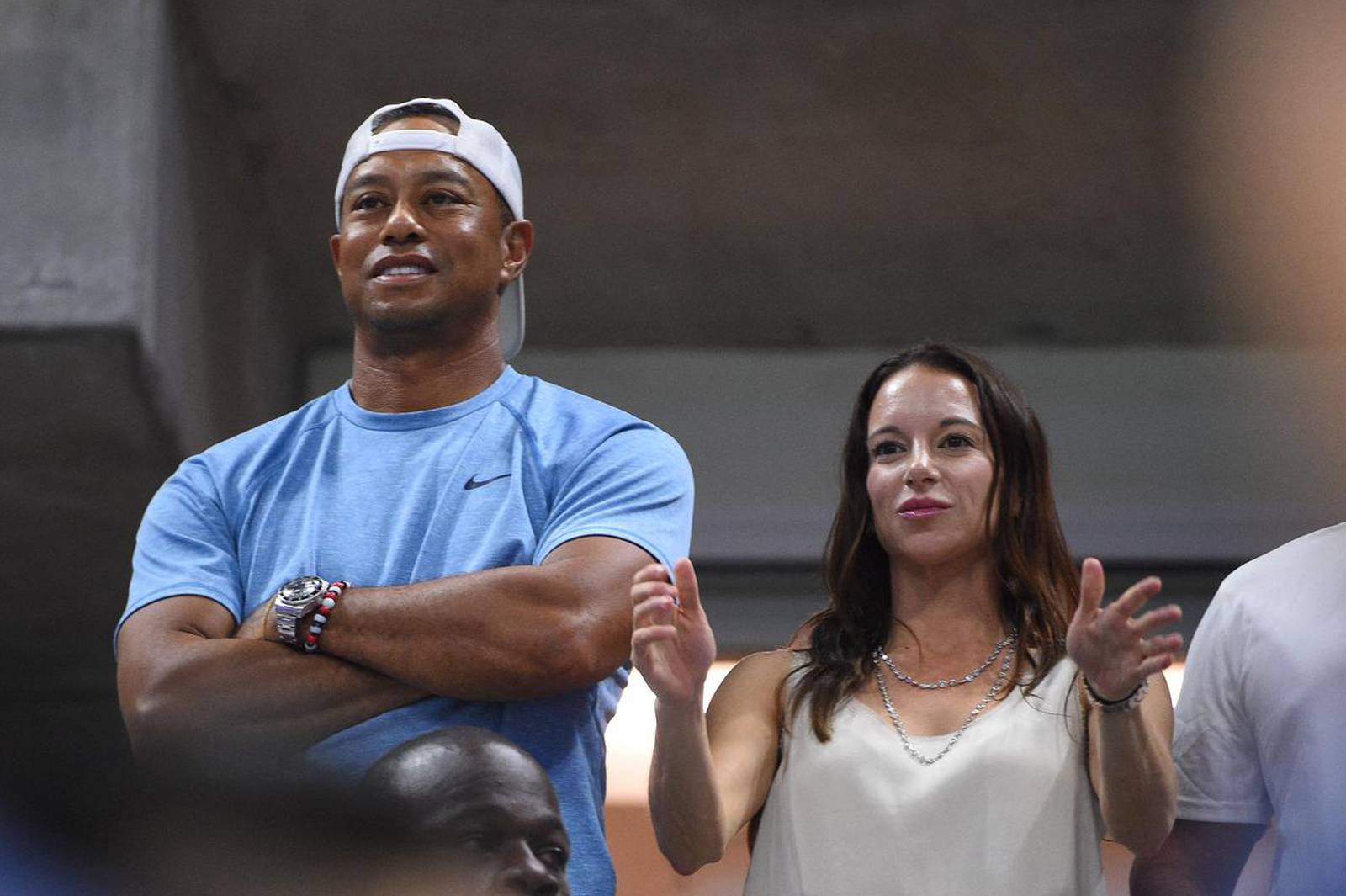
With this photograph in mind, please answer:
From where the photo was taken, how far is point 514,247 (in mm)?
2738

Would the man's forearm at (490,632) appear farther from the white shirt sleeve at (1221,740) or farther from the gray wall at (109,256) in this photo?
the gray wall at (109,256)

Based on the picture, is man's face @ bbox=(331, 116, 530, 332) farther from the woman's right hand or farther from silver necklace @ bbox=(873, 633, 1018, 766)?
silver necklace @ bbox=(873, 633, 1018, 766)

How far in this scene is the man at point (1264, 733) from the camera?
2393 millimetres

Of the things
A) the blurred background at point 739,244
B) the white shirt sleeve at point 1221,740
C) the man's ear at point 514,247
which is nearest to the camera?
the white shirt sleeve at point 1221,740

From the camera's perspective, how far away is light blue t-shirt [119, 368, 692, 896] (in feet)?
7.52

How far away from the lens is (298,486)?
2.50 m

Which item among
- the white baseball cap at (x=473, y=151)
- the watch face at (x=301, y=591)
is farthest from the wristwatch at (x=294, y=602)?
the white baseball cap at (x=473, y=151)


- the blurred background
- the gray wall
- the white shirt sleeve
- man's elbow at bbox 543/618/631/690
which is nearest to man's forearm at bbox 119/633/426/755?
man's elbow at bbox 543/618/631/690

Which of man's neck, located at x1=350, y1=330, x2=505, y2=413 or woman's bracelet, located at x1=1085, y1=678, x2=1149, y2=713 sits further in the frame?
man's neck, located at x1=350, y1=330, x2=505, y2=413

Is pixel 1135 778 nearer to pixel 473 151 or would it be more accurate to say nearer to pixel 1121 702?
pixel 1121 702

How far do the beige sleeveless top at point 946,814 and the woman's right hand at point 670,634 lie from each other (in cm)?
28

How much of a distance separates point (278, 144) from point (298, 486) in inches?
117

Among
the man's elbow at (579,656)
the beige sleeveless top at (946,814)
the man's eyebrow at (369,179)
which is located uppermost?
the man's eyebrow at (369,179)

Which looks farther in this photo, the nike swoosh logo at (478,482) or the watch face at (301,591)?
the nike swoosh logo at (478,482)
